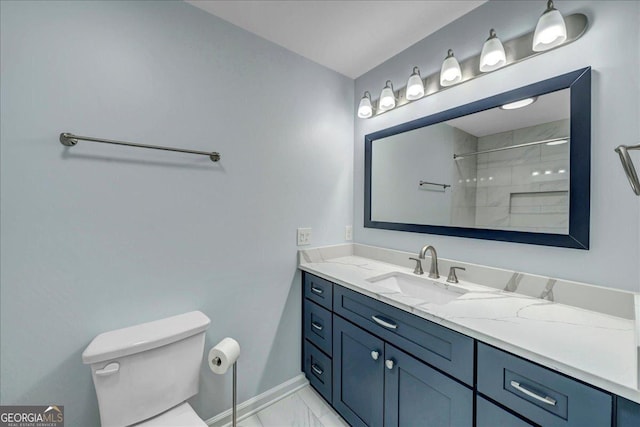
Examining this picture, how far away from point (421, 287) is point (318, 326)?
69 cm

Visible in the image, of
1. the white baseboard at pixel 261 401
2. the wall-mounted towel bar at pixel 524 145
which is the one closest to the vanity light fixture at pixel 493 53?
the wall-mounted towel bar at pixel 524 145

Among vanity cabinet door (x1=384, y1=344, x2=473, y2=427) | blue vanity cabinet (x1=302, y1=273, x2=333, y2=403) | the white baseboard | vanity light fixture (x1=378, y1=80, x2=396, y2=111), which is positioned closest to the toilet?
the white baseboard

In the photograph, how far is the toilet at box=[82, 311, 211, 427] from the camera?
3.26 ft

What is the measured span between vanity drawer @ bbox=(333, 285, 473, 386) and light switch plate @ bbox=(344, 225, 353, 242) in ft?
2.21

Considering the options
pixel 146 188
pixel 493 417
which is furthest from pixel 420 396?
pixel 146 188

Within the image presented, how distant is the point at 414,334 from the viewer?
1093mm

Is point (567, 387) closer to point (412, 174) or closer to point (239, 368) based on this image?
point (412, 174)

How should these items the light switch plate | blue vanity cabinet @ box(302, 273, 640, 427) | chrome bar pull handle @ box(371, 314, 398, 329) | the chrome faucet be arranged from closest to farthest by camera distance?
blue vanity cabinet @ box(302, 273, 640, 427)
chrome bar pull handle @ box(371, 314, 398, 329)
the chrome faucet
the light switch plate

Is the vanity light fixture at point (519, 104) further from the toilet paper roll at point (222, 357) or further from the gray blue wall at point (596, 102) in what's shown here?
the toilet paper roll at point (222, 357)

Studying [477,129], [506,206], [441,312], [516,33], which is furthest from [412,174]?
[441,312]

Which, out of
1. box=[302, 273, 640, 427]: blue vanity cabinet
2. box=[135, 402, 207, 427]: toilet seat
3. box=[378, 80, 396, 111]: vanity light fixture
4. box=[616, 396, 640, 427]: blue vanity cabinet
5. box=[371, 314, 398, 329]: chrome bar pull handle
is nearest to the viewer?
box=[616, 396, 640, 427]: blue vanity cabinet

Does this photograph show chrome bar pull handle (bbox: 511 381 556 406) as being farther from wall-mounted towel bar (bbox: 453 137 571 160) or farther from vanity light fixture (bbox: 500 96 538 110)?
vanity light fixture (bbox: 500 96 538 110)

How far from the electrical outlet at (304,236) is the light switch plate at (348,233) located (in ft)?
1.22

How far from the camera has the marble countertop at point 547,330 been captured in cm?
68
